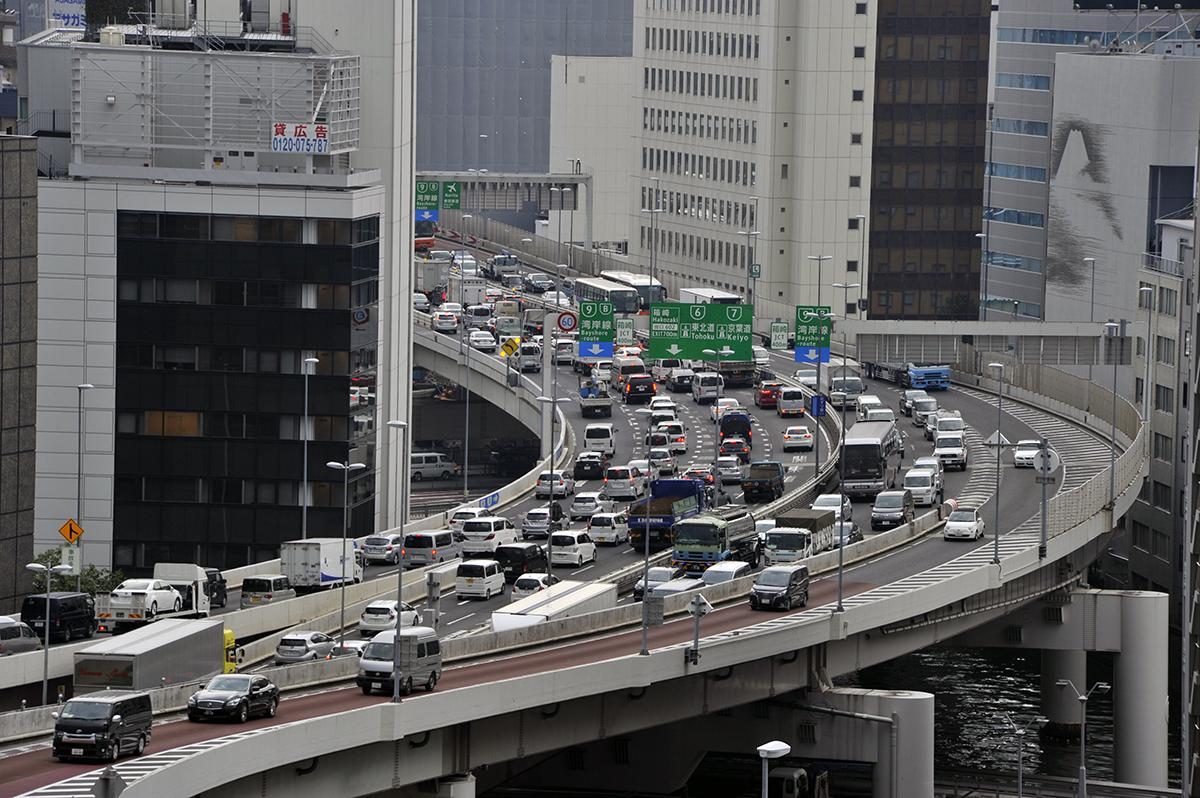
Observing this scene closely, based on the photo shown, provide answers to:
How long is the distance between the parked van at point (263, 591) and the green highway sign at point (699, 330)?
52.7m

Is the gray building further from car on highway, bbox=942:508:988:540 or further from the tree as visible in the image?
car on highway, bbox=942:508:988:540

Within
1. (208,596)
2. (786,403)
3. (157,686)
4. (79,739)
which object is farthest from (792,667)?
(786,403)

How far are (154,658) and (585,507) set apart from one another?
57.9m

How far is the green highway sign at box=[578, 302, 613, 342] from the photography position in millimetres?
163000

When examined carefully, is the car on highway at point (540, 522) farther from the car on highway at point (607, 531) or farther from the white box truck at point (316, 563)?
the white box truck at point (316, 563)

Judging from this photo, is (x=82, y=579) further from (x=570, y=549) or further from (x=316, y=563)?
(x=570, y=549)

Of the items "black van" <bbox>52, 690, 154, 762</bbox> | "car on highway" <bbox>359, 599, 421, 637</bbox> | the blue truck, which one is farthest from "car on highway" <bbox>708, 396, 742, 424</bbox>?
"black van" <bbox>52, 690, 154, 762</bbox>

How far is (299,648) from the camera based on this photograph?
96125 millimetres

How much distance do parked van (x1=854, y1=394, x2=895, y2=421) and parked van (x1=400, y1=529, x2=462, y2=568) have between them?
4859cm

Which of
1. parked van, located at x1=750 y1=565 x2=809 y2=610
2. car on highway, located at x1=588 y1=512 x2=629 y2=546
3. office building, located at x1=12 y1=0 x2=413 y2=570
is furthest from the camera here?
office building, located at x1=12 y1=0 x2=413 y2=570

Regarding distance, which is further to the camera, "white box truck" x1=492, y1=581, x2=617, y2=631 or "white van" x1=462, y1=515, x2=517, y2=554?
"white van" x1=462, y1=515, x2=517, y2=554

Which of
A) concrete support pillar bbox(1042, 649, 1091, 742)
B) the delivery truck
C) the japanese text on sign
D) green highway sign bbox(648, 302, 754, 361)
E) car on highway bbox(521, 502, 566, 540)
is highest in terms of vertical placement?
the japanese text on sign

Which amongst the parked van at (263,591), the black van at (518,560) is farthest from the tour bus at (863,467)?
the parked van at (263,591)

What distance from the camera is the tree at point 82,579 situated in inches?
4614
